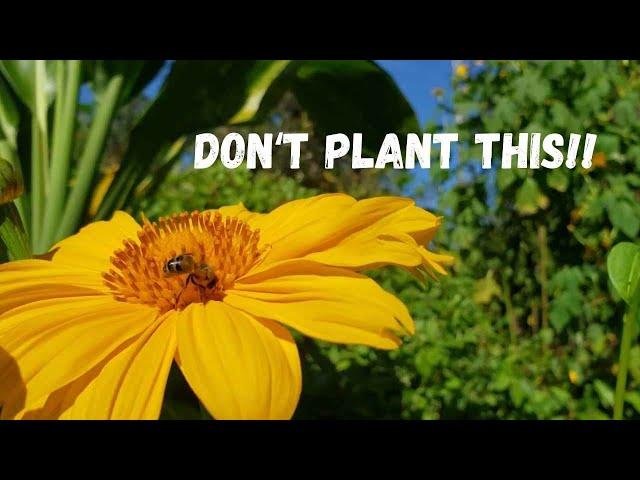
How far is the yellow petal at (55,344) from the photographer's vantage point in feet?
1.44

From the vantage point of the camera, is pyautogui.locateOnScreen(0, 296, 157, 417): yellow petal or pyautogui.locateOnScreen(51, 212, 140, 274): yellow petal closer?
pyautogui.locateOnScreen(0, 296, 157, 417): yellow petal

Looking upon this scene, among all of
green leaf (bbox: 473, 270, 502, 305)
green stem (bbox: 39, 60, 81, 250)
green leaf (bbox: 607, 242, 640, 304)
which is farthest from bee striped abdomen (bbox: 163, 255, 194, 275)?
green leaf (bbox: 473, 270, 502, 305)

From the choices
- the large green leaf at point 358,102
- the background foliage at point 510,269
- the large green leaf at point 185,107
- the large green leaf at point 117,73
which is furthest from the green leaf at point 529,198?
the large green leaf at point 117,73

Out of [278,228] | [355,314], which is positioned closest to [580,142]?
[278,228]

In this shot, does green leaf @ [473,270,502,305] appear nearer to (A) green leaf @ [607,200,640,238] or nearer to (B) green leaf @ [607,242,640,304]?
(A) green leaf @ [607,200,640,238]

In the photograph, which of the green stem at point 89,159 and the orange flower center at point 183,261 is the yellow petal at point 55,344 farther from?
the green stem at point 89,159

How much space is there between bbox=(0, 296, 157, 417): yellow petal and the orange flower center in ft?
0.08

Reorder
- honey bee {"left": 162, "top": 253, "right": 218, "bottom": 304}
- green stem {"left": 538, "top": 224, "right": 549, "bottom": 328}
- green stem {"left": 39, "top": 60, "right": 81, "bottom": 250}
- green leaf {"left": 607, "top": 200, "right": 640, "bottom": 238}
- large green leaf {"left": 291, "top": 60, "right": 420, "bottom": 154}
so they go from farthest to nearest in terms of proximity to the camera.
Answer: green stem {"left": 538, "top": 224, "right": 549, "bottom": 328}, green leaf {"left": 607, "top": 200, "right": 640, "bottom": 238}, large green leaf {"left": 291, "top": 60, "right": 420, "bottom": 154}, green stem {"left": 39, "top": 60, "right": 81, "bottom": 250}, honey bee {"left": 162, "top": 253, "right": 218, "bottom": 304}

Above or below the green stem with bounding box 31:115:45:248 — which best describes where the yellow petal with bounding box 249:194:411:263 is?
below

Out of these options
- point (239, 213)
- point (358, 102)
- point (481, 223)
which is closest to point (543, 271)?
point (481, 223)

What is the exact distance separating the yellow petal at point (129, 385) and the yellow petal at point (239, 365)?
0.06 feet

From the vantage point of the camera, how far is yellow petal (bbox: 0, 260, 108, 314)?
0.53 m

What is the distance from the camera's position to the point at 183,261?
1.68 feet

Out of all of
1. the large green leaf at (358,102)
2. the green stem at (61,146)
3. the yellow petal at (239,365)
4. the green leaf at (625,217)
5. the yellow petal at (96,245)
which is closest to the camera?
the yellow petal at (239,365)
